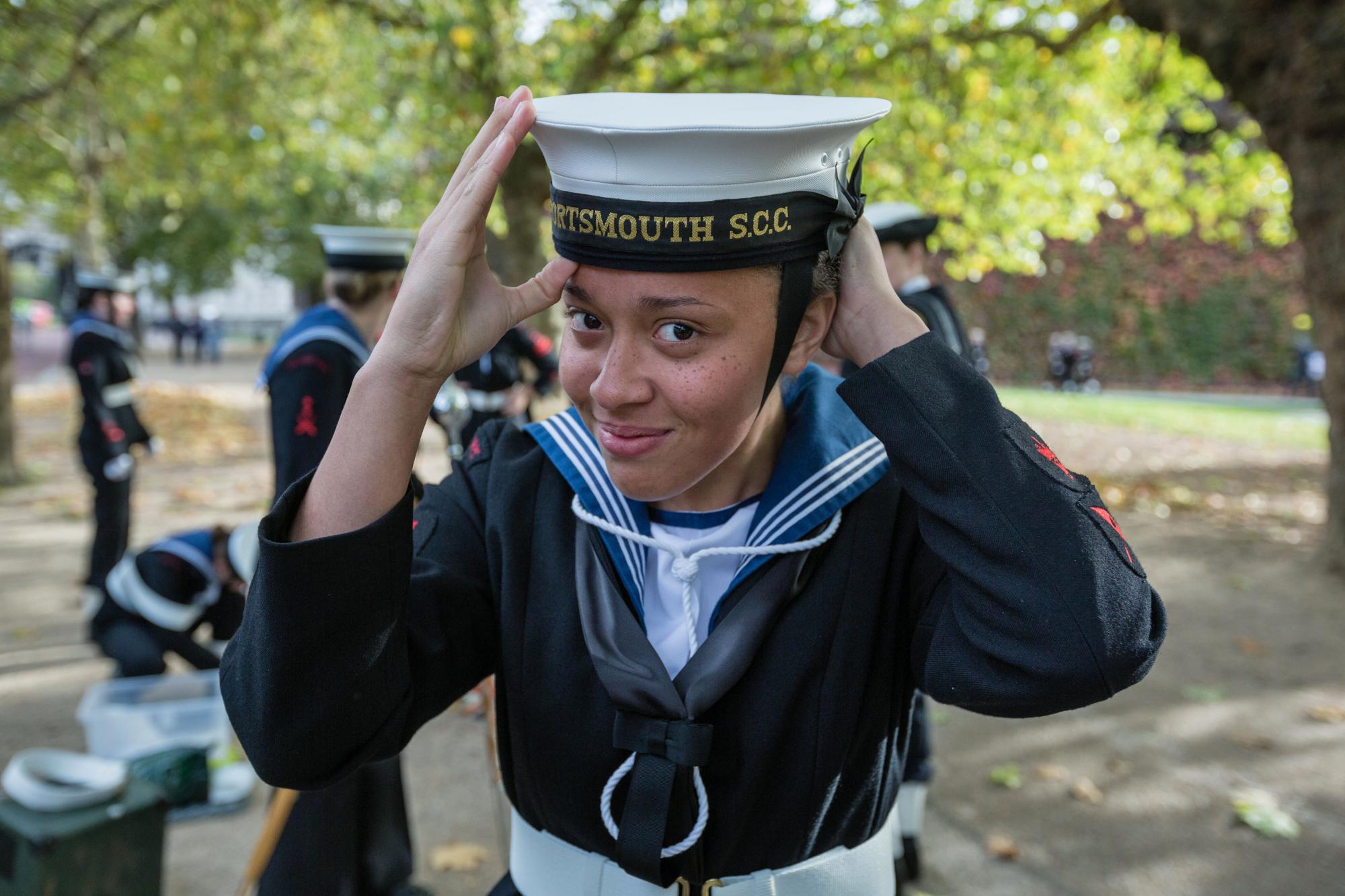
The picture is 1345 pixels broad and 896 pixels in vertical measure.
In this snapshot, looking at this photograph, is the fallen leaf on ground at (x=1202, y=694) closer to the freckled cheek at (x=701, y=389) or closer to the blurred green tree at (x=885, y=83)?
the blurred green tree at (x=885, y=83)

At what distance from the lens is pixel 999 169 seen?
402 inches

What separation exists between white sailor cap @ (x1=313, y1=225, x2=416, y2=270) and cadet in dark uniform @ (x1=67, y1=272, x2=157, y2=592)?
322 cm

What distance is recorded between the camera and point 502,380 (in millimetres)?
6070

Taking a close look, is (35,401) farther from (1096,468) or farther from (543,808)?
(543,808)

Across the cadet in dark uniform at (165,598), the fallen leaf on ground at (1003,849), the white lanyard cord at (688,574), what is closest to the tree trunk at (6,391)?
the cadet in dark uniform at (165,598)

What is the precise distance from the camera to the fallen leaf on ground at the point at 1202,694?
17.3ft

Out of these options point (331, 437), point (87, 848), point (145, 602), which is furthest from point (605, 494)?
point (145, 602)

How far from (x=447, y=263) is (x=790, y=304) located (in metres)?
0.49

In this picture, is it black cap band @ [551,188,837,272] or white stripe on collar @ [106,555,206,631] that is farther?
white stripe on collar @ [106,555,206,631]

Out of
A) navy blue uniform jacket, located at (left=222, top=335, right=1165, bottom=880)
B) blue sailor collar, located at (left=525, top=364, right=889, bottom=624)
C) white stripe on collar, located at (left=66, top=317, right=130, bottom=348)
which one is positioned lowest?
navy blue uniform jacket, located at (left=222, top=335, right=1165, bottom=880)

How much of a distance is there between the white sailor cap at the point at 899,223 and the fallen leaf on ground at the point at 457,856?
9.63 feet

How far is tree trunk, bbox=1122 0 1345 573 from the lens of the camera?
230 inches

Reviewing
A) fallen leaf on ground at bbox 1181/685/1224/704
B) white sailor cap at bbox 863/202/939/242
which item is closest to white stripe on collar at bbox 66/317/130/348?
white sailor cap at bbox 863/202/939/242

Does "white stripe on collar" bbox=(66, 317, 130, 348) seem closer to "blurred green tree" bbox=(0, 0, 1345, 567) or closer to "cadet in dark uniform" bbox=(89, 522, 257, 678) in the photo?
"blurred green tree" bbox=(0, 0, 1345, 567)
